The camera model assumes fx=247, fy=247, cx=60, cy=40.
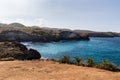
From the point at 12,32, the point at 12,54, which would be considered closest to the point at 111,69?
the point at 12,54

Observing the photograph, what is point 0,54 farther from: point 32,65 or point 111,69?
point 111,69

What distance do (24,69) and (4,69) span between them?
2200 millimetres

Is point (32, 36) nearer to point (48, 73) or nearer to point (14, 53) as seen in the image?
point (14, 53)

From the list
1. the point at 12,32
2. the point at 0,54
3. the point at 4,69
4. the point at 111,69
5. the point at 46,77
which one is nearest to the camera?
the point at 46,77

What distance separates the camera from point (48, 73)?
2581 cm

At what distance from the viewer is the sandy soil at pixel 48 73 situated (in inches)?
936

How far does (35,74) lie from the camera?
25172 mm

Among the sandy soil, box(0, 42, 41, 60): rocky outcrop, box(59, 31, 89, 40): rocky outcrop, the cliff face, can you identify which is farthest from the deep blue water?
box(59, 31, 89, 40): rocky outcrop

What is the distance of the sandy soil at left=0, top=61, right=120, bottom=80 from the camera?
23.8 meters

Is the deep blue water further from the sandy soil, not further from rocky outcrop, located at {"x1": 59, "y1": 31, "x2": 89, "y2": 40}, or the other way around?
rocky outcrop, located at {"x1": 59, "y1": 31, "x2": 89, "y2": 40}

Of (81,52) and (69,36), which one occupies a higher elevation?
(69,36)

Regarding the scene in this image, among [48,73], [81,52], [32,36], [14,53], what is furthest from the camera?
[32,36]

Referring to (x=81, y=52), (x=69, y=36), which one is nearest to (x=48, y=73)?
(x=81, y=52)

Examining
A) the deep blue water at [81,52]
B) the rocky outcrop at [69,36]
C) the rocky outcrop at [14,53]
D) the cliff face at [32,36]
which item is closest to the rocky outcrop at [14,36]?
the cliff face at [32,36]
